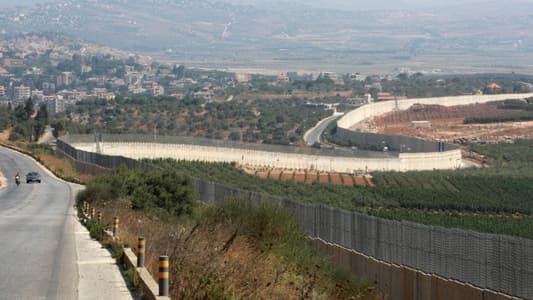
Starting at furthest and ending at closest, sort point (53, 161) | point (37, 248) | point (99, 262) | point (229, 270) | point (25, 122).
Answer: point (25, 122), point (53, 161), point (37, 248), point (99, 262), point (229, 270)

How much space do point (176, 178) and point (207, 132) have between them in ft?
265

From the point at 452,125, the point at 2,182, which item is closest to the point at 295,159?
the point at 2,182

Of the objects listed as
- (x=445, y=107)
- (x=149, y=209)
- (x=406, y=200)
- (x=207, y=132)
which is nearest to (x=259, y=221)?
(x=149, y=209)

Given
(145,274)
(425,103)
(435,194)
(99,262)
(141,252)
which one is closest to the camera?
(145,274)

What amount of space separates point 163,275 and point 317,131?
113 metres

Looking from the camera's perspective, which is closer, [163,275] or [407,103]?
[163,275]

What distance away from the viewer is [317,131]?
127 metres

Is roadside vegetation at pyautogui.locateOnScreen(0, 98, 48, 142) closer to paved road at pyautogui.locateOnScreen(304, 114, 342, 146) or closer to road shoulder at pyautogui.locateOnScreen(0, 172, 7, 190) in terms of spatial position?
paved road at pyautogui.locateOnScreen(304, 114, 342, 146)

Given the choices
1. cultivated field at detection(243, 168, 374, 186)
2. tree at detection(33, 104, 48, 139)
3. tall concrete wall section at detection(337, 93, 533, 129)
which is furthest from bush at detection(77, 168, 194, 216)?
tall concrete wall section at detection(337, 93, 533, 129)

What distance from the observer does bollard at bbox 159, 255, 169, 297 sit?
14922 millimetres

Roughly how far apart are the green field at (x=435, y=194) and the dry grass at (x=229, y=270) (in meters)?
13.2

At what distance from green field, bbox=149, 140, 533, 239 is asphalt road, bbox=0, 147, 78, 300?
9.51 m

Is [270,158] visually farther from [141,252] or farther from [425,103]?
[425,103]

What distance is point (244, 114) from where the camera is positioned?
5340 inches
